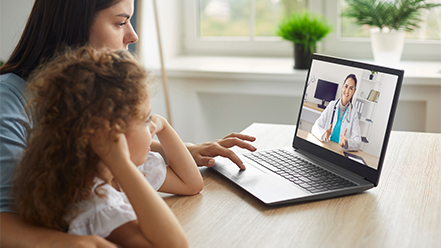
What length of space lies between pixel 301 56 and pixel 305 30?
0.41 ft

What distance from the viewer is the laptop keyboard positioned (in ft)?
2.74

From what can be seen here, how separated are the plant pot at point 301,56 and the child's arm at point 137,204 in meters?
1.59

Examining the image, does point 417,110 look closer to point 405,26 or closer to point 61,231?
point 405,26

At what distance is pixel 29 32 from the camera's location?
84 centimetres

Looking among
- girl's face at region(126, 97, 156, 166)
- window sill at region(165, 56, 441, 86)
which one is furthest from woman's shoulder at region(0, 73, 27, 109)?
window sill at region(165, 56, 441, 86)

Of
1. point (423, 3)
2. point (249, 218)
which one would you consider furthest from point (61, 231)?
point (423, 3)

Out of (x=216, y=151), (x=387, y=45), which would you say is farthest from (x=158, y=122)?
(x=387, y=45)

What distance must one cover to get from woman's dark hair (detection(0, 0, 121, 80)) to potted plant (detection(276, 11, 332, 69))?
1.33 m

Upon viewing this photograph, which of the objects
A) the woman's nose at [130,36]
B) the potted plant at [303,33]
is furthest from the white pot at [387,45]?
the woman's nose at [130,36]

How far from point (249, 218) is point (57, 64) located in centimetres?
38

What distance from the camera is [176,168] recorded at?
851 millimetres

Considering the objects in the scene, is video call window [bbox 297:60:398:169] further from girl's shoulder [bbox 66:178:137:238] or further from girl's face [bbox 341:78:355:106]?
girl's shoulder [bbox 66:178:137:238]

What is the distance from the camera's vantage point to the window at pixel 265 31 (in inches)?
83.9

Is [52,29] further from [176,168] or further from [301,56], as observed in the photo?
[301,56]
